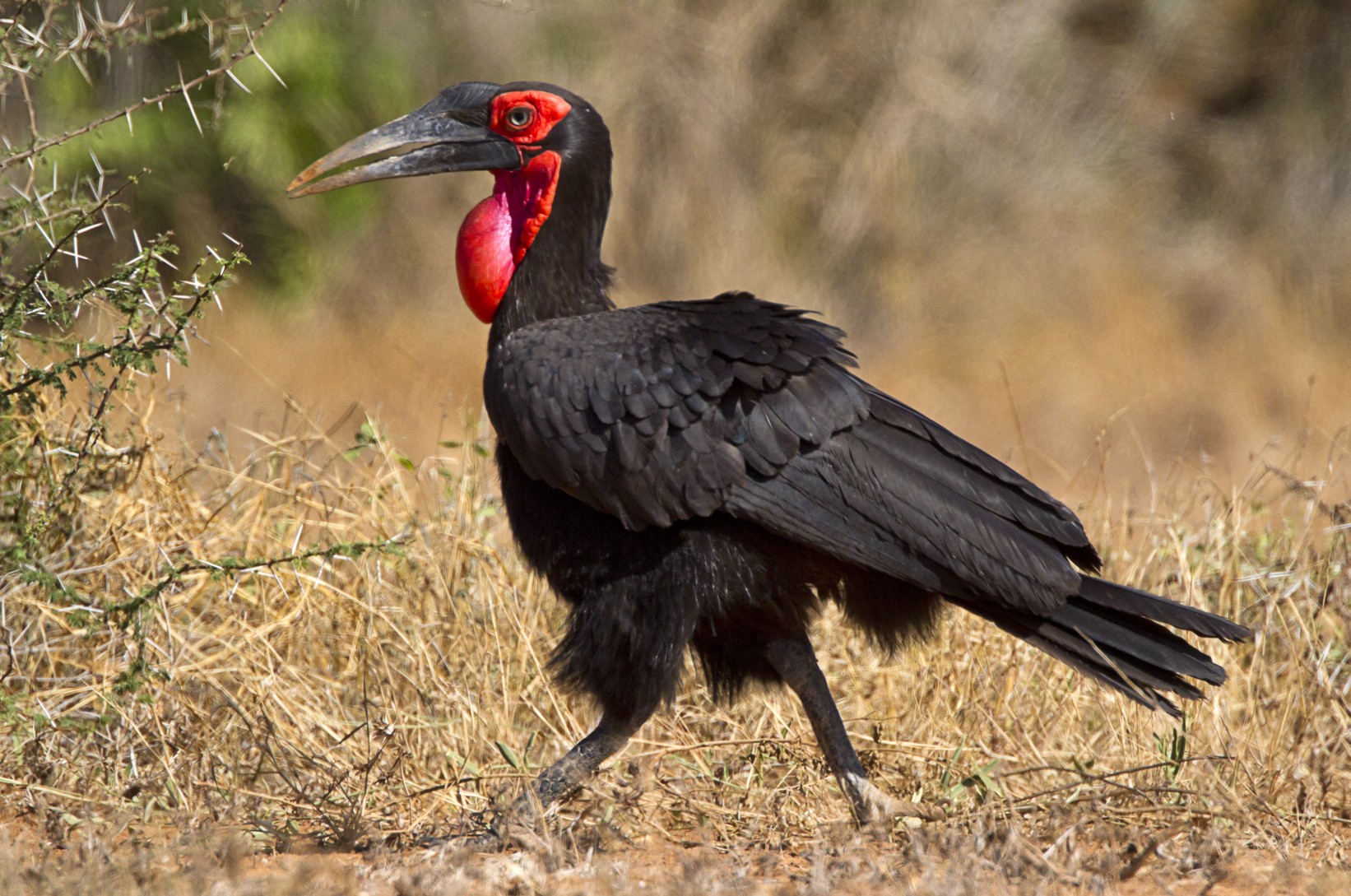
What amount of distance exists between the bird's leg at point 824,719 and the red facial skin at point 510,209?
102 centimetres

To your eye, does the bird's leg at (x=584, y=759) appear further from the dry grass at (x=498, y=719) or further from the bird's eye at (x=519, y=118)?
the bird's eye at (x=519, y=118)

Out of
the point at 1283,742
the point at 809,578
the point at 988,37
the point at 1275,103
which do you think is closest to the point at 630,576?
the point at 809,578

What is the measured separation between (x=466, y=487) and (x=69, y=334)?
114 cm

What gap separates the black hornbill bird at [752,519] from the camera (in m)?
3.09

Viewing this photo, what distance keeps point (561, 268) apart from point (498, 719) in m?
1.13

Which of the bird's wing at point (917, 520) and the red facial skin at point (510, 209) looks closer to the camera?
the bird's wing at point (917, 520)

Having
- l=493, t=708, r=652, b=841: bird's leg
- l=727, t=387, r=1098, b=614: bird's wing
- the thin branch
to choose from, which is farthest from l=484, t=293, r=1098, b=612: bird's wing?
the thin branch

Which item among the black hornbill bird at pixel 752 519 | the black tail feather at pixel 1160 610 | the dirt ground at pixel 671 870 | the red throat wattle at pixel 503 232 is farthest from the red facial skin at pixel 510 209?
the black tail feather at pixel 1160 610

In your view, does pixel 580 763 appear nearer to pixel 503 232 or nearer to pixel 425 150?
pixel 503 232

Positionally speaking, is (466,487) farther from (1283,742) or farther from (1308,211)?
(1308,211)

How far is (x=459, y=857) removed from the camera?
2.82m

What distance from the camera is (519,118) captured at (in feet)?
11.5

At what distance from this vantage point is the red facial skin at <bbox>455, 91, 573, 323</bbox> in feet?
11.3

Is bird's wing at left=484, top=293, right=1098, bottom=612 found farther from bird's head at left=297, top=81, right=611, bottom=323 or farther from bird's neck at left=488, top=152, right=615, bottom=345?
bird's head at left=297, top=81, right=611, bottom=323
